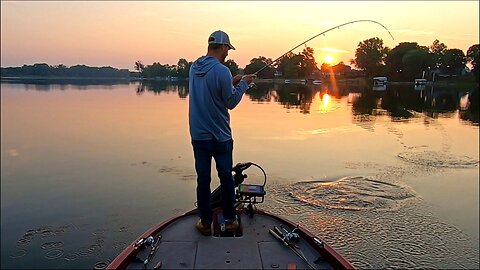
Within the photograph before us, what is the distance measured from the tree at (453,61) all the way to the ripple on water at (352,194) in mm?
87851

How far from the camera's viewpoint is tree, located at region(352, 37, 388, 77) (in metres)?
71.8

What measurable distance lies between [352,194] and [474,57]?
95.3 m

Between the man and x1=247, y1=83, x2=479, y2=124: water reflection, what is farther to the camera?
x1=247, y1=83, x2=479, y2=124: water reflection

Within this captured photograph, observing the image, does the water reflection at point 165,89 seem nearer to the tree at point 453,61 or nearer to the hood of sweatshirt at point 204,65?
the hood of sweatshirt at point 204,65

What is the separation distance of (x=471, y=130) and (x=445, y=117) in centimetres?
608

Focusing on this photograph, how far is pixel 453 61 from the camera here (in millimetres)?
89125

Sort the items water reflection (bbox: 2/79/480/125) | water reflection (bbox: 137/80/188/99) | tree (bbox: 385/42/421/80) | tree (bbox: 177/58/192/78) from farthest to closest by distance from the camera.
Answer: tree (bbox: 177/58/192/78)
tree (bbox: 385/42/421/80)
water reflection (bbox: 137/80/188/99)
water reflection (bbox: 2/79/480/125)

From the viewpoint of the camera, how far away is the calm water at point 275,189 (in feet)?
23.1

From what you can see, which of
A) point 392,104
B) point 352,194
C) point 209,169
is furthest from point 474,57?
point 209,169

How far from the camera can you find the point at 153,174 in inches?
447

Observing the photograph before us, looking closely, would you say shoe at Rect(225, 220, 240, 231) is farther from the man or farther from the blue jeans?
the blue jeans

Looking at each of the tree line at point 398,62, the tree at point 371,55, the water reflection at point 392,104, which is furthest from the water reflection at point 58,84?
the tree at point 371,55

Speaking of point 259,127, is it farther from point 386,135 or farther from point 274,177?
point 274,177

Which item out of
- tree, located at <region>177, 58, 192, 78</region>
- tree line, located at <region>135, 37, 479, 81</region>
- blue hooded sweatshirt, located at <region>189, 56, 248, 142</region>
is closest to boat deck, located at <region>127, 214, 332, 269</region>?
blue hooded sweatshirt, located at <region>189, 56, 248, 142</region>
